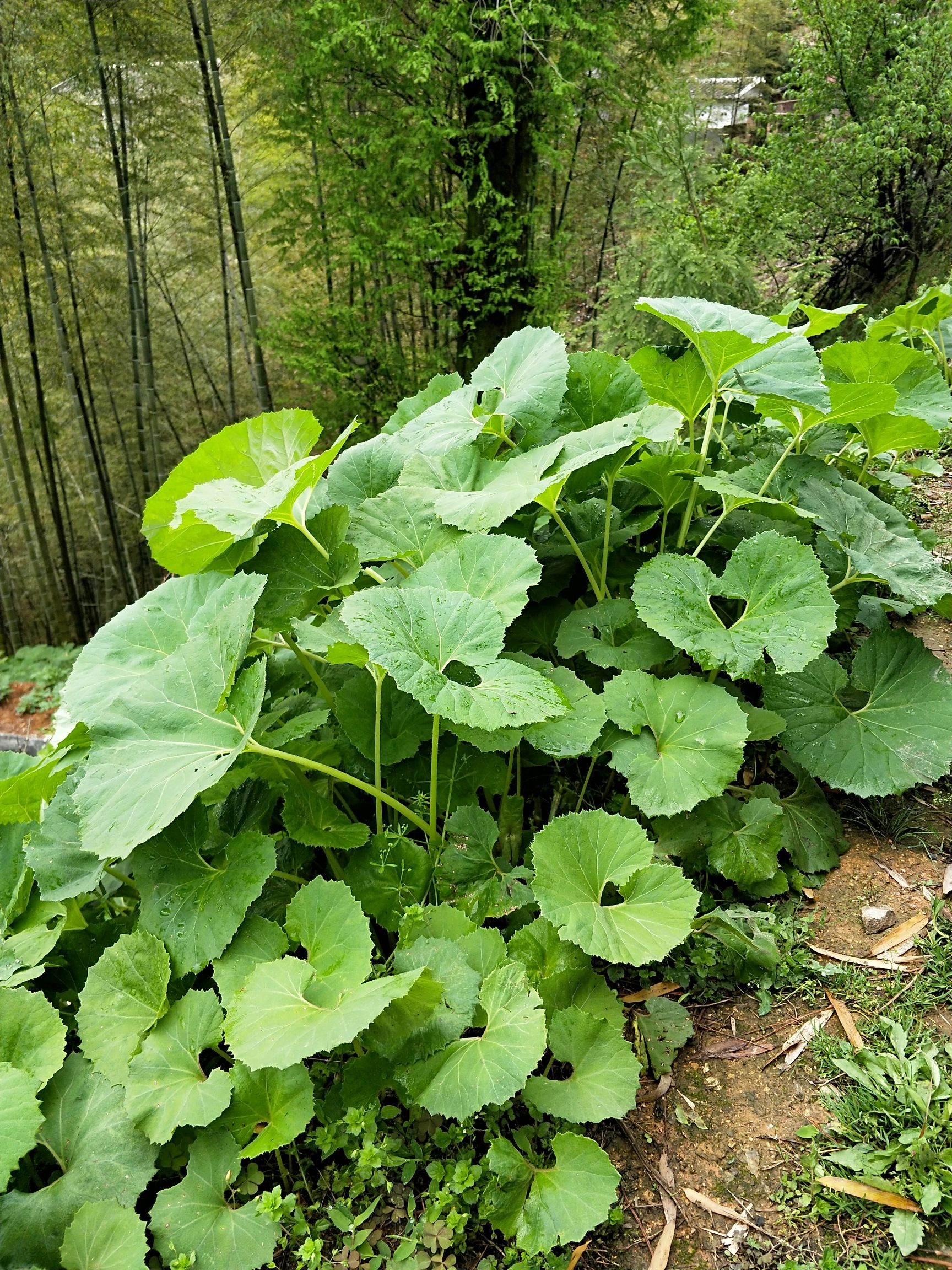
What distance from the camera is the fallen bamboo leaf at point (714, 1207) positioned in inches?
37.1

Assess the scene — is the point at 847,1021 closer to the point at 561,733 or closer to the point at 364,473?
the point at 561,733

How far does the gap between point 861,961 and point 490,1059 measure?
0.65 meters

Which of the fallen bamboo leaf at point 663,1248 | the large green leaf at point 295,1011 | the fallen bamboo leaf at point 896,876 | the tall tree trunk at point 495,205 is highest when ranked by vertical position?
the tall tree trunk at point 495,205

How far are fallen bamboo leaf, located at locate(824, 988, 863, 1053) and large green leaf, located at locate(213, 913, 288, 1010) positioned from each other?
82 centimetres

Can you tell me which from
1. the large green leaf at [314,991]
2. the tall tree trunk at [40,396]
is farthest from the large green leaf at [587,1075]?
the tall tree trunk at [40,396]

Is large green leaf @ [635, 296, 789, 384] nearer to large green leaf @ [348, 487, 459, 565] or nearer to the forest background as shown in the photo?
large green leaf @ [348, 487, 459, 565]

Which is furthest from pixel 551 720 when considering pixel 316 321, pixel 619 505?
pixel 316 321

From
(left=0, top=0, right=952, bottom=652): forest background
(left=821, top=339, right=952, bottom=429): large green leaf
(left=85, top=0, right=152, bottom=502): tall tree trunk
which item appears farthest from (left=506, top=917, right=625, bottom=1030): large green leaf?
(left=85, top=0, right=152, bottom=502): tall tree trunk

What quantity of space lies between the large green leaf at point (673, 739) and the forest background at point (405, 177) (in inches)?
161

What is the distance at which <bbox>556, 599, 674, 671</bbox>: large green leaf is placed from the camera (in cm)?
141

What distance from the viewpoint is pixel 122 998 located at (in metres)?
1.09

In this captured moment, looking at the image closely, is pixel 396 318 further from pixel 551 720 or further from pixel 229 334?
pixel 551 720

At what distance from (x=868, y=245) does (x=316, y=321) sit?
4835 millimetres

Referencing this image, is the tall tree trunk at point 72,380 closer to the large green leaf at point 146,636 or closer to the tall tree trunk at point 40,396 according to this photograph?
the tall tree trunk at point 40,396
